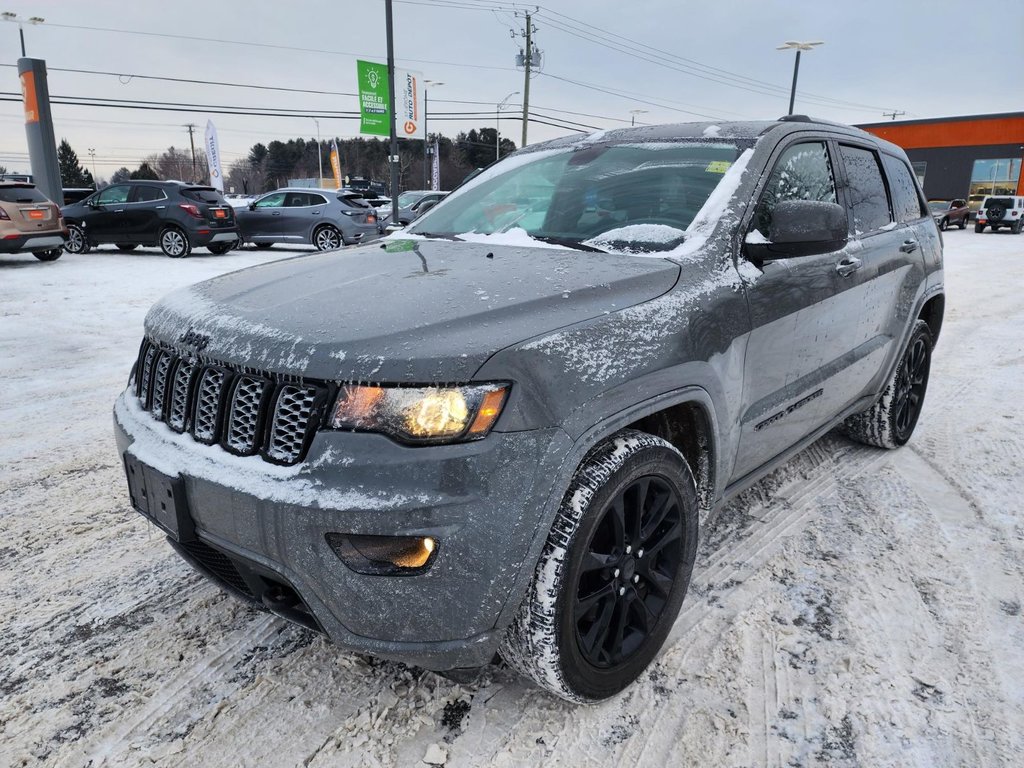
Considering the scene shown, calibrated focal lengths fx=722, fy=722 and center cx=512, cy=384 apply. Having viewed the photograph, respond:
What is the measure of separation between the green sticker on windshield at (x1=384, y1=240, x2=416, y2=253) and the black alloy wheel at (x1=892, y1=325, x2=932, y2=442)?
112 inches

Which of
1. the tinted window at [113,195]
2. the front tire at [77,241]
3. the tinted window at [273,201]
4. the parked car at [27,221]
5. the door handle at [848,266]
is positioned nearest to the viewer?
the door handle at [848,266]

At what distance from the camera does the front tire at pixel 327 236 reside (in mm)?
15992

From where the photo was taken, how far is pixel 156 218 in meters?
14.3

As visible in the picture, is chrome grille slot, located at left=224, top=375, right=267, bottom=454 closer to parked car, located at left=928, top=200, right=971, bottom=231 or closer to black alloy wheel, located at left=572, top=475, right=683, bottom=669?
black alloy wheel, located at left=572, top=475, right=683, bottom=669

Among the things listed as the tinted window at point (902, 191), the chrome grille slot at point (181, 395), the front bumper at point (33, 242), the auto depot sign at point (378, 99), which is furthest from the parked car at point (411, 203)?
the chrome grille slot at point (181, 395)

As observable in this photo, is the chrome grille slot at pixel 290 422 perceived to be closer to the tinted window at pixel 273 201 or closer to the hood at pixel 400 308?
the hood at pixel 400 308

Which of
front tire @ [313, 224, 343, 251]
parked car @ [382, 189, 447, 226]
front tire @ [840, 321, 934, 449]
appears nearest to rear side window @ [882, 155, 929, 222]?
front tire @ [840, 321, 934, 449]

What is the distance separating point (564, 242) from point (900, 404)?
2.61 metres

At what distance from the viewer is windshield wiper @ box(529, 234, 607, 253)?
101 inches

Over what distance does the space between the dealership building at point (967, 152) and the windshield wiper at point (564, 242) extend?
50.0m

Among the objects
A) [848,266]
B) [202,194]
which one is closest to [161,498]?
[848,266]

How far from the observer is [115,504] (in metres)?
3.40

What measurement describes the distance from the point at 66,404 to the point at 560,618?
4.35 metres

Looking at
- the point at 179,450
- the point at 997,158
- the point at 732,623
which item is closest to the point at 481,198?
the point at 179,450
